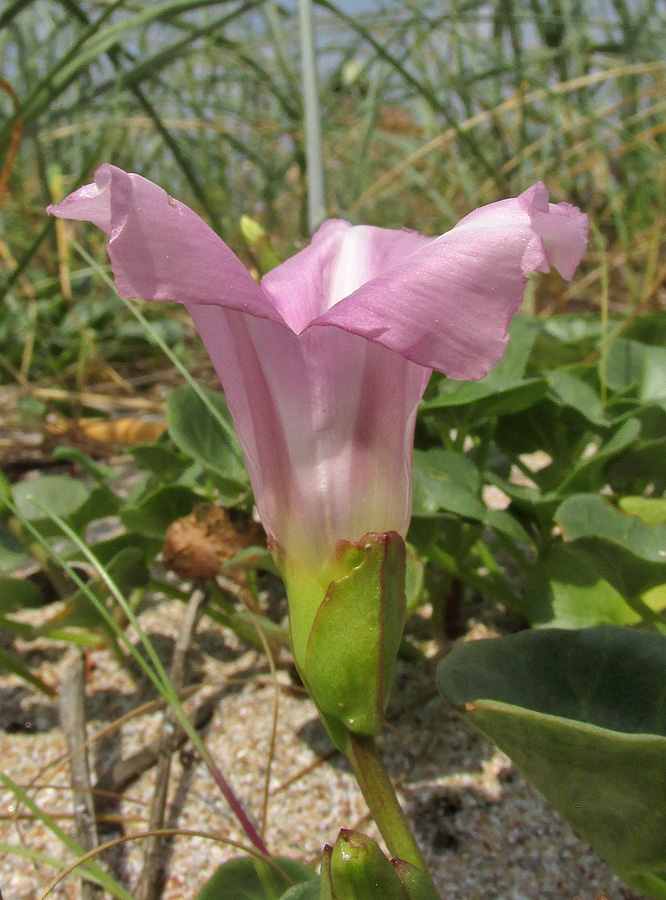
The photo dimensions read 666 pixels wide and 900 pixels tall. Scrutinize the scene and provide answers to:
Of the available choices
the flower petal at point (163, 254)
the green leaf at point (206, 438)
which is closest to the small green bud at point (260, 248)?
the green leaf at point (206, 438)

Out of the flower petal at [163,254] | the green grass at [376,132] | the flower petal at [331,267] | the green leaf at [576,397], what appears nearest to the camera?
the flower petal at [163,254]

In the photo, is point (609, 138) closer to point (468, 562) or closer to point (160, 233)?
point (468, 562)

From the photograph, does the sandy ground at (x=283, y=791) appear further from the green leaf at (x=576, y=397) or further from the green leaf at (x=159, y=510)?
the green leaf at (x=576, y=397)

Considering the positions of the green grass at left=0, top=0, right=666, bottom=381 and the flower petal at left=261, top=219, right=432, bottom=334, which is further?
the green grass at left=0, top=0, right=666, bottom=381

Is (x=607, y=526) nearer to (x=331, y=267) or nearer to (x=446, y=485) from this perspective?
(x=446, y=485)

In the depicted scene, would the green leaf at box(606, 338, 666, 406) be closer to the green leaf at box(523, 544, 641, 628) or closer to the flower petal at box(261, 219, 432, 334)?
the green leaf at box(523, 544, 641, 628)

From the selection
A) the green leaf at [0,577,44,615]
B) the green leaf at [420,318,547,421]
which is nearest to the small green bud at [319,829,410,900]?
the green leaf at [420,318,547,421]

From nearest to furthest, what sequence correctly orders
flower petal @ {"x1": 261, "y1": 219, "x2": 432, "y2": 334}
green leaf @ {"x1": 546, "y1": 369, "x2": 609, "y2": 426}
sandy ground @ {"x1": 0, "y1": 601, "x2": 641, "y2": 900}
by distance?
1. flower petal @ {"x1": 261, "y1": 219, "x2": 432, "y2": 334}
2. sandy ground @ {"x1": 0, "y1": 601, "x2": 641, "y2": 900}
3. green leaf @ {"x1": 546, "y1": 369, "x2": 609, "y2": 426}
